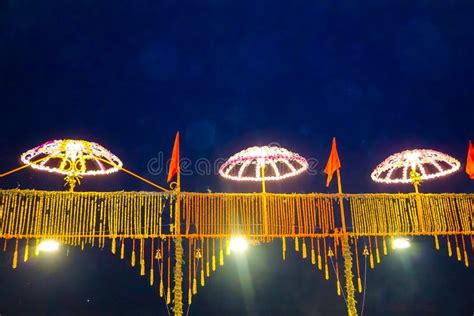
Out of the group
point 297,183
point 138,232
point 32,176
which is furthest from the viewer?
point 297,183

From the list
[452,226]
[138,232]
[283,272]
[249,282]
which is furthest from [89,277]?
[452,226]

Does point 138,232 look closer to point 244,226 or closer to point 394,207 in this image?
point 244,226

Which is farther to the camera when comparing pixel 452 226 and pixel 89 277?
pixel 89 277

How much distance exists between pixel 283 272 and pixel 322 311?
168cm

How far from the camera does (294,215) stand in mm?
10562

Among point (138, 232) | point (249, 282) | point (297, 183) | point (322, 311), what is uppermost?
point (297, 183)

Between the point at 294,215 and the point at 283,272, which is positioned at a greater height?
the point at 294,215

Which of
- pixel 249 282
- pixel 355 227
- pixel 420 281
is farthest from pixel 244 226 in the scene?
pixel 420 281

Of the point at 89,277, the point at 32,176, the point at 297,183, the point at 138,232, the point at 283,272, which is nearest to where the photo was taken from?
the point at 138,232

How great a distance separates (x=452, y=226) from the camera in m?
11.1

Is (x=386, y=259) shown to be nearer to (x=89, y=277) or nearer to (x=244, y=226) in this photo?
(x=244, y=226)

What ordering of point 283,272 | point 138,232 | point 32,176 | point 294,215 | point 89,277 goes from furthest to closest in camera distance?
1. point 32,176
2. point 283,272
3. point 89,277
4. point 294,215
5. point 138,232

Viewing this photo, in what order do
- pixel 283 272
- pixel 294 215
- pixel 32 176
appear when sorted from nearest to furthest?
pixel 294 215 < pixel 283 272 < pixel 32 176

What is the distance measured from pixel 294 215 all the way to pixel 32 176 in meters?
9.16
